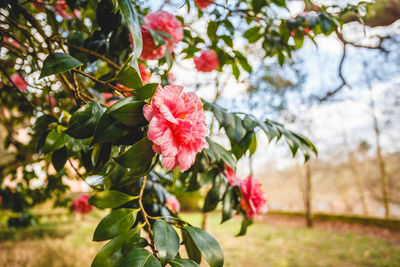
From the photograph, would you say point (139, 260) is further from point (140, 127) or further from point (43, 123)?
point (43, 123)

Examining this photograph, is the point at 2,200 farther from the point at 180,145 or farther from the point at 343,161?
the point at 343,161

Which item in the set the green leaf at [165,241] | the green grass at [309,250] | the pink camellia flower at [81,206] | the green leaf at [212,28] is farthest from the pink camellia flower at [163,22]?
the green grass at [309,250]

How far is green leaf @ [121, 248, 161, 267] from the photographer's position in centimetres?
36

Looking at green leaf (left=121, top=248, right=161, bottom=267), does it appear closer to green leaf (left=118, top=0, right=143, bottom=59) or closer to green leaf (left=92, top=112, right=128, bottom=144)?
green leaf (left=92, top=112, right=128, bottom=144)

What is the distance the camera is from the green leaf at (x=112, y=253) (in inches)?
16.1

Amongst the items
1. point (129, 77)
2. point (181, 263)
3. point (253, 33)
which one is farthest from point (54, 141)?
point (253, 33)

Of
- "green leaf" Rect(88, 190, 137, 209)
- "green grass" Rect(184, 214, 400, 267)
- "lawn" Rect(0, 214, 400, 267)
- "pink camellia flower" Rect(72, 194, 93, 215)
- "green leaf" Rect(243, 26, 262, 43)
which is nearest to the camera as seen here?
"green leaf" Rect(88, 190, 137, 209)

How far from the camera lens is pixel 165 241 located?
413 mm

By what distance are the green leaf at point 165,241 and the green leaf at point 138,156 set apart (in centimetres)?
13

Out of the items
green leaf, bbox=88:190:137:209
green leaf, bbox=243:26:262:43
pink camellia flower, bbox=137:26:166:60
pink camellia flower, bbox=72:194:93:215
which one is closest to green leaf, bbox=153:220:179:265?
green leaf, bbox=88:190:137:209

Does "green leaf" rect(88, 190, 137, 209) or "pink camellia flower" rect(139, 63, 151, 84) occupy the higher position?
"pink camellia flower" rect(139, 63, 151, 84)

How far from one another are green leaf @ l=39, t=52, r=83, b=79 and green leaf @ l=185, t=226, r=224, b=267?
42 cm

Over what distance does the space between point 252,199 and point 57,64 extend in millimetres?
768

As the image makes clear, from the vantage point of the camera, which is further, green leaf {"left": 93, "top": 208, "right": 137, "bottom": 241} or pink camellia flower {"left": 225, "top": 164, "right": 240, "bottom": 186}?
pink camellia flower {"left": 225, "top": 164, "right": 240, "bottom": 186}
